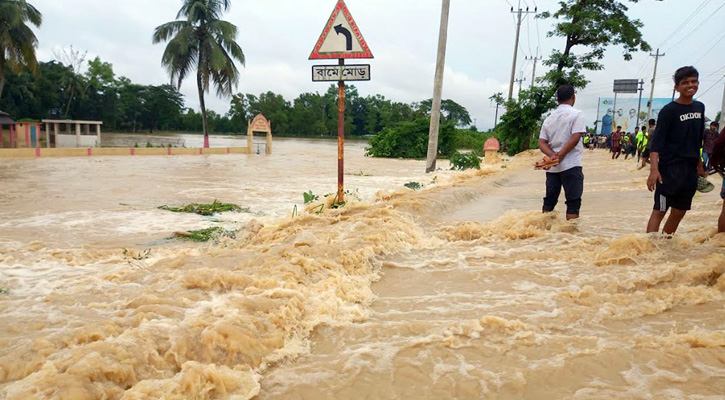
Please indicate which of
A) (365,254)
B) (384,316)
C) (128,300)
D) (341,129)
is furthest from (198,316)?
(341,129)

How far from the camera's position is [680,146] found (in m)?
4.02

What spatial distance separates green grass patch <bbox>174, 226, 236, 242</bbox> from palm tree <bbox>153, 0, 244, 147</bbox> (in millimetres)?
25767

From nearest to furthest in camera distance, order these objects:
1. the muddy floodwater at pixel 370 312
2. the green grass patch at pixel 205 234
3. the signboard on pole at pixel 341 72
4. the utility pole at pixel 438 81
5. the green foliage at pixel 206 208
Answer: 1. the muddy floodwater at pixel 370 312
2. the green grass patch at pixel 205 234
3. the signboard on pole at pixel 341 72
4. the green foliage at pixel 206 208
5. the utility pole at pixel 438 81

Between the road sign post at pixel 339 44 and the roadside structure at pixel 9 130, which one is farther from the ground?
the road sign post at pixel 339 44

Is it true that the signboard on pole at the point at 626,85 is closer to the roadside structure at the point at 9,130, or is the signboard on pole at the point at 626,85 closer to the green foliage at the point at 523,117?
the green foliage at the point at 523,117

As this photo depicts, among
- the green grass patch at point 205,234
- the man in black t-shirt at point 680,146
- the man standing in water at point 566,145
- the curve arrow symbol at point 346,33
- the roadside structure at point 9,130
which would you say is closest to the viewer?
the man in black t-shirt at point 680,146

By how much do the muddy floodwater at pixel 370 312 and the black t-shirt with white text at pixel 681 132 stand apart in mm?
795

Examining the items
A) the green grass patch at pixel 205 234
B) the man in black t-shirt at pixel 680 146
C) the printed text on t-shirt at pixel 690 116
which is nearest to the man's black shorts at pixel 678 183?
the man in black t-shirt at pixel 680 146

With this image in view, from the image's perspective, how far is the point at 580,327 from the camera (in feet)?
9.45

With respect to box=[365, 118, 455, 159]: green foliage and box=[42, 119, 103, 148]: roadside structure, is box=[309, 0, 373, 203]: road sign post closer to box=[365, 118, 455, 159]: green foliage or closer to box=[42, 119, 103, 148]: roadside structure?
box=[365, 118, 455, 159]: green foliage

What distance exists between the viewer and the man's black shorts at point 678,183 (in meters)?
4.02

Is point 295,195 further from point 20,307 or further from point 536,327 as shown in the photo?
point 536,327

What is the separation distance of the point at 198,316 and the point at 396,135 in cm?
2748

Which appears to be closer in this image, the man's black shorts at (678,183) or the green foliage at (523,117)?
the man's black shorts at (678,183)
